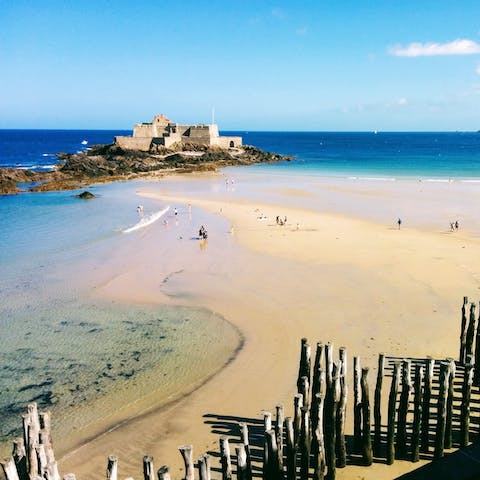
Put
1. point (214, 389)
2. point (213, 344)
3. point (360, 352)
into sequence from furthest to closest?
1. point (213, 344)
2. point (360, 352)
3. point (214, 389)

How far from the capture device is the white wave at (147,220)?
110ft

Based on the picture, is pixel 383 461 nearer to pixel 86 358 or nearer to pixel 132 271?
pixel 86 358

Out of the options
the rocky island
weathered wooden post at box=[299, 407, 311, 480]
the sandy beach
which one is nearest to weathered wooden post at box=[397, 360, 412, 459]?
the sandy beach

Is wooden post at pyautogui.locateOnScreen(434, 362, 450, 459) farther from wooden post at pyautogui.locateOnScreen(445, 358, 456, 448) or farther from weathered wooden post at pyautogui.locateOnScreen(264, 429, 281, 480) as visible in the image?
weathered wooden post at pyautogui.locateOnScreen(264, 429, 281, 480)

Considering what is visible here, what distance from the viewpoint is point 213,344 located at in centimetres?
1541

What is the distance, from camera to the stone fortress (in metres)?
90.4

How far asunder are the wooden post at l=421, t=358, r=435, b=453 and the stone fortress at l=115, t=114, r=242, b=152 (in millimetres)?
83900

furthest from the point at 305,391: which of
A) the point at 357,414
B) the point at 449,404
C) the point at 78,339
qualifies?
the point at 78,339

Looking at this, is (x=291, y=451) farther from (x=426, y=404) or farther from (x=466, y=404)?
(x=466, y=404)

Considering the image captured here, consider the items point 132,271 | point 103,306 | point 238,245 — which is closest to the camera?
point 103,306

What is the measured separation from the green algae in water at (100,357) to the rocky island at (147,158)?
41191mm

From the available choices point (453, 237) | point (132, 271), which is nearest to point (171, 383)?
point (132, 271)

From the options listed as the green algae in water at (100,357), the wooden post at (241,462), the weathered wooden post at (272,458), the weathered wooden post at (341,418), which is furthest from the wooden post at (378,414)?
the green algae in water at (100,357)

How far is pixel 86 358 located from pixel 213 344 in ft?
12.3
